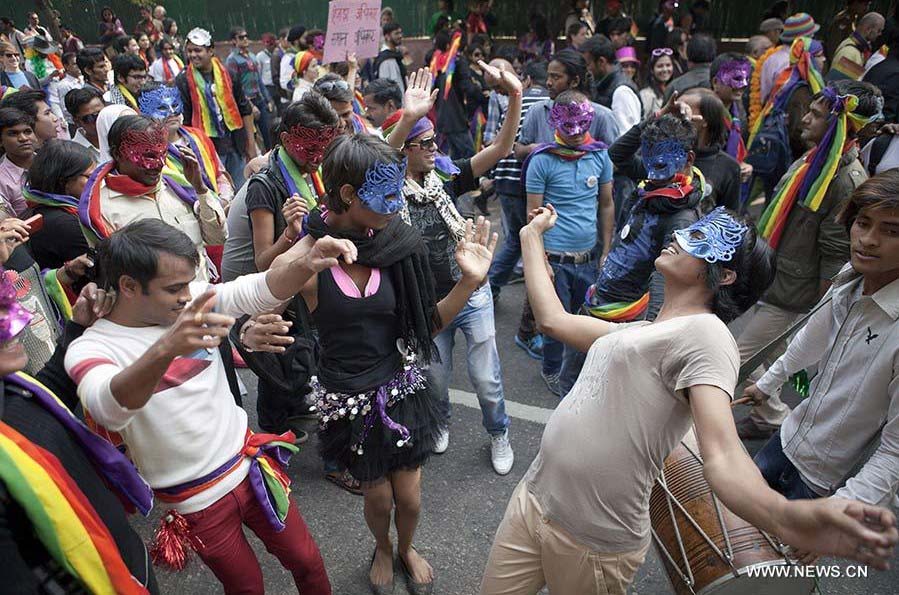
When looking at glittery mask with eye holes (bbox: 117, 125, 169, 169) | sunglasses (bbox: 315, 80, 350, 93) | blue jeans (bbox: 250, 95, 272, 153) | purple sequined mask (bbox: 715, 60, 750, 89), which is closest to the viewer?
glittery mask with eye holes (bbox: 117, 125, 169, 169)

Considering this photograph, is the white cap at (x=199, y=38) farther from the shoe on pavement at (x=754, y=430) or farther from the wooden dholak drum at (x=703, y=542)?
the wooden dholak drum at (x=703, y=542)

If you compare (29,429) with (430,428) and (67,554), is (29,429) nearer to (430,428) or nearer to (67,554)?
(67,554)

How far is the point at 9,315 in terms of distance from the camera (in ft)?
5.38

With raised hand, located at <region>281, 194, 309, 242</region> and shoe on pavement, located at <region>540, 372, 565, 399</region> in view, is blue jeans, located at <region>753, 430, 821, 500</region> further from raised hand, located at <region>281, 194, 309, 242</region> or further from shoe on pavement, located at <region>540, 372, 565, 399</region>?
raised hand, located at <region>281, 194, 309, 242</region>

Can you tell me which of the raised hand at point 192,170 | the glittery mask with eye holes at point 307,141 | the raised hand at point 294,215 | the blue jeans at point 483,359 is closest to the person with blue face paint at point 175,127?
the raised hand at point 192,170

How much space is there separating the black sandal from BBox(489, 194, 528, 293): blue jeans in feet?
6.78

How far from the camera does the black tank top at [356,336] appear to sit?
8.18 feet

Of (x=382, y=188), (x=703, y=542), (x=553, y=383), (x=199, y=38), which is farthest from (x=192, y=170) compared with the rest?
(x=199, y=38)

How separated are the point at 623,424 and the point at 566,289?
2.66 meters

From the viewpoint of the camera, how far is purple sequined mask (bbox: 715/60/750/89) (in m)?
5.33

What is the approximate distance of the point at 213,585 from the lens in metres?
3.06

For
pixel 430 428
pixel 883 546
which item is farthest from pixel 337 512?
pixel 883 546

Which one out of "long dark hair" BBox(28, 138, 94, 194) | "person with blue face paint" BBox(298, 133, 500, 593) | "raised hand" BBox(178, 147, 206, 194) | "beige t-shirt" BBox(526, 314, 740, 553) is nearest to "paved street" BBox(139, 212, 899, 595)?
"person with blue face paint" BBox(298, 133, 500, 593)

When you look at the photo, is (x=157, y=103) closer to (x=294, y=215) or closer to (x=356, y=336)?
(x=294, y=215)
